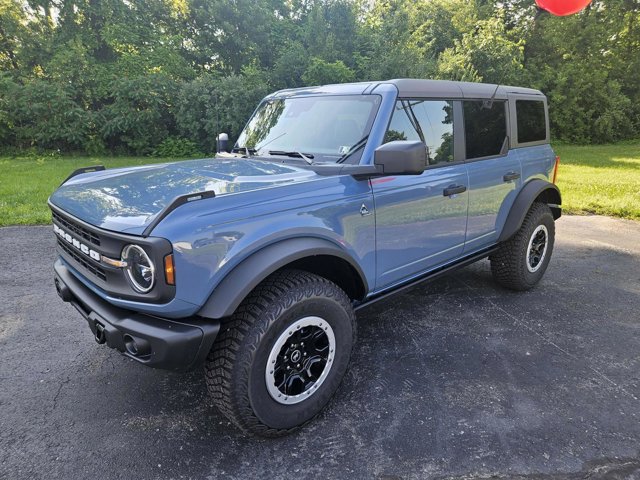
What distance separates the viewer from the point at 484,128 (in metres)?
3.69

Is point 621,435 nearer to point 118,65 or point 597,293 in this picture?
point 597,293

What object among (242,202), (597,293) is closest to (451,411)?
(242,202)

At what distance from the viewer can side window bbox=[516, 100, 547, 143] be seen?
4109 millimetres

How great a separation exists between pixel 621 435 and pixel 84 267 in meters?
3.13

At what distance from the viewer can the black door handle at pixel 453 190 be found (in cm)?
324

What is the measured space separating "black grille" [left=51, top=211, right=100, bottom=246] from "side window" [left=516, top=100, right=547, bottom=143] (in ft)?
12.0

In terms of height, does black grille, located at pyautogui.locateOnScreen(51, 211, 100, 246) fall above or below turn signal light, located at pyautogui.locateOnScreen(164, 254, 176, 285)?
above

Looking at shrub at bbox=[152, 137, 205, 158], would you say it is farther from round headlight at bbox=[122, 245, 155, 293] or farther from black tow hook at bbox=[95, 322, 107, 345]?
round headlight at bbox=[122, 245, 155, 293]

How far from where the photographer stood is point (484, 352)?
3248 millimetres

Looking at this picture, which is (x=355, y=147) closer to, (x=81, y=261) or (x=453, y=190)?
(x=453, y=190)

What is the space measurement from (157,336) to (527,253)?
3.57m

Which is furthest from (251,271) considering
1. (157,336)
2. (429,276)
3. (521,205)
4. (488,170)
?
(521,205)

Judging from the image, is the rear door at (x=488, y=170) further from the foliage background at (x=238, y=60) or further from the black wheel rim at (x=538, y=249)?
the foliage background at (x=238, y=60)

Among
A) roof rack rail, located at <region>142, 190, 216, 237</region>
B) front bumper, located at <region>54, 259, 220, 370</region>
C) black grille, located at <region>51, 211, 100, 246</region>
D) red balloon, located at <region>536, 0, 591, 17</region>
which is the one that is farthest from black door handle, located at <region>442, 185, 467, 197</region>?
red balloon, located at <region>536, 0, 591, 17</region>
